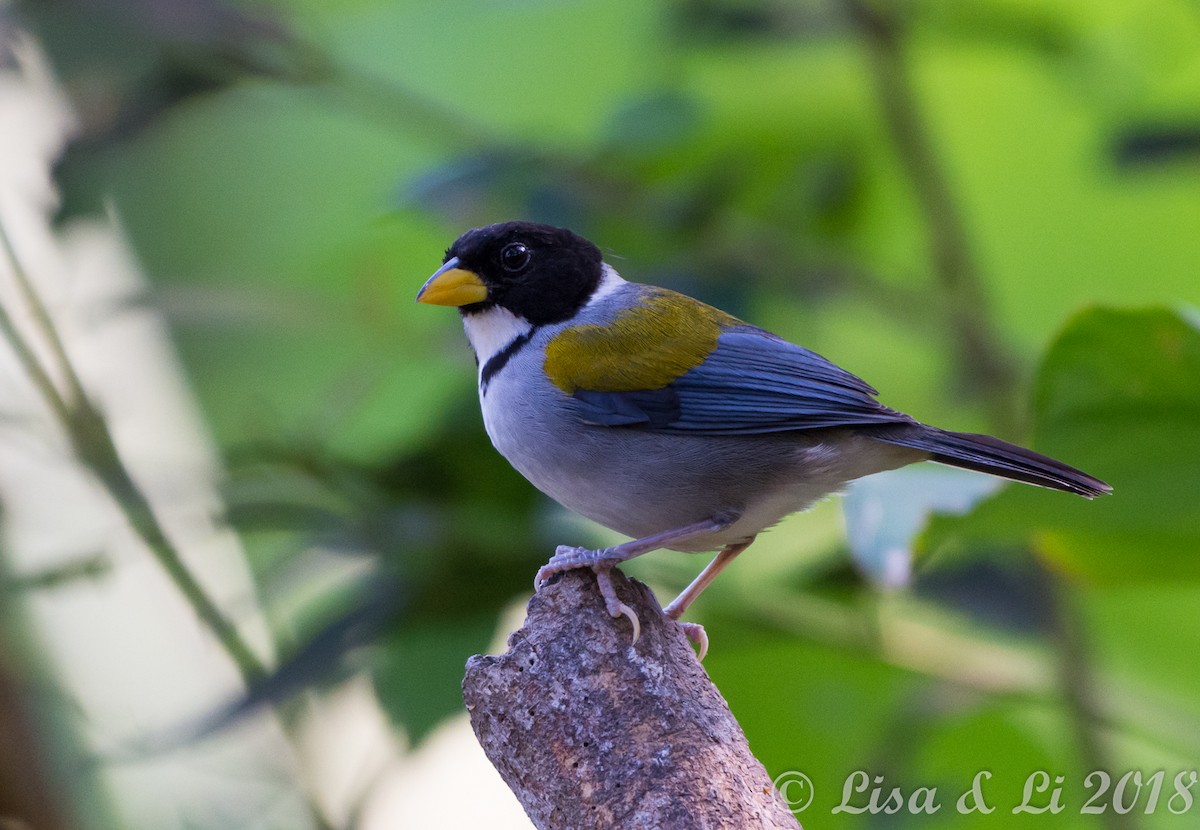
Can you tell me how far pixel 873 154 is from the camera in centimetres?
459

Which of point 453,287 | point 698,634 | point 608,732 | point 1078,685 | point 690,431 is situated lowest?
point 1078,685

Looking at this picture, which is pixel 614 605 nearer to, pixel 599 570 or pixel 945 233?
pixel 599 570

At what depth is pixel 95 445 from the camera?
2746mm

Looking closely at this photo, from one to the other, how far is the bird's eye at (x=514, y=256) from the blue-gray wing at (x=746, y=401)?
0.44 meters

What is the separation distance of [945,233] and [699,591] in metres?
1.72

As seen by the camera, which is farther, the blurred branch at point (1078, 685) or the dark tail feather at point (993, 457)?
the blurred branch at point (1078, 685)

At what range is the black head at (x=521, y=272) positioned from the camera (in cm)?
253

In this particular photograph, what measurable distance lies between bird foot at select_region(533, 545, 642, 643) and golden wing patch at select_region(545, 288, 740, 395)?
1.17 feet

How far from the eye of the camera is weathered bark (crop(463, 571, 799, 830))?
4.99 feet

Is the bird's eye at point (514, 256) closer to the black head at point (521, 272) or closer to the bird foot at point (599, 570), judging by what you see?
the black head at point (521, 272)

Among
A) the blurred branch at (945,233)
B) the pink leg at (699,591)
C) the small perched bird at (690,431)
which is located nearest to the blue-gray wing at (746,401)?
the small perched bird at (690,431)

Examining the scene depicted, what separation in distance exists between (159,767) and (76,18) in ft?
7.42

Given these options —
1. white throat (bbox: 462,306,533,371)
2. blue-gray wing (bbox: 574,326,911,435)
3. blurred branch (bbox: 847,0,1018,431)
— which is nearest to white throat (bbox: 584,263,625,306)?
white throat (bbox: 462,306,533,371)

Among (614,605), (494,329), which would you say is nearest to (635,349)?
(494,329)
